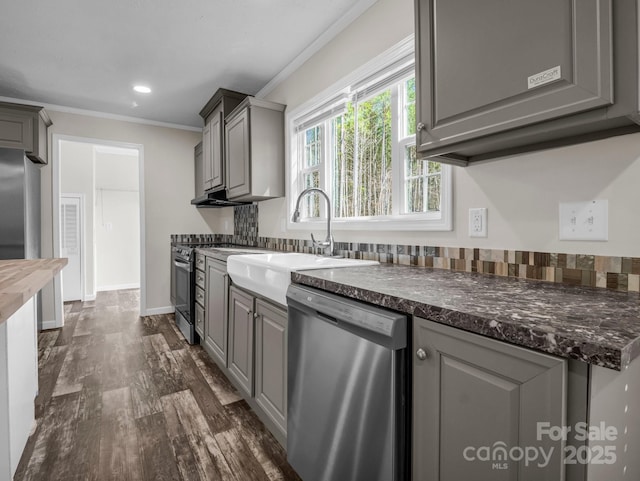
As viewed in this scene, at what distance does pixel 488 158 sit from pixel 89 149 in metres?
5.84

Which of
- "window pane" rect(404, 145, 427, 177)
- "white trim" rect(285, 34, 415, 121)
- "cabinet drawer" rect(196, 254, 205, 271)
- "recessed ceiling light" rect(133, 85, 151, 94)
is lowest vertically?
"cabinet drawer" rect(196, 254, 205, 271)

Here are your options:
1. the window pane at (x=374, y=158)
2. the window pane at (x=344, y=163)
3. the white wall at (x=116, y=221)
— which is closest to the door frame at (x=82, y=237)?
the white wall at (x=116, y=221)

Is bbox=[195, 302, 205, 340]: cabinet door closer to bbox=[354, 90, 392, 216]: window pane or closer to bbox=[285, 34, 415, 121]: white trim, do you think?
bbox=[354, 90, 392, 216]: window pane

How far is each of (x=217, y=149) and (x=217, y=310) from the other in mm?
1701

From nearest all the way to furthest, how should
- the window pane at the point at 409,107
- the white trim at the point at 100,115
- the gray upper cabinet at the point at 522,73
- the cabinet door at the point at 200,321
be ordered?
the gray upper cabinet at the point at 522,73 < the window pane at the point at 409,107 < the cabinet door at the point at 200,321 < the white trim at the point at 100,115

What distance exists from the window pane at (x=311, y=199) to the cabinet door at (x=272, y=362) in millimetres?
1133

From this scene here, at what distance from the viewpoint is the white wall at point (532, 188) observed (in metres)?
1.03

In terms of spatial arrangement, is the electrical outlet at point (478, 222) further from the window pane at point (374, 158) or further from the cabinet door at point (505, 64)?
the window pane at point (374, 158)

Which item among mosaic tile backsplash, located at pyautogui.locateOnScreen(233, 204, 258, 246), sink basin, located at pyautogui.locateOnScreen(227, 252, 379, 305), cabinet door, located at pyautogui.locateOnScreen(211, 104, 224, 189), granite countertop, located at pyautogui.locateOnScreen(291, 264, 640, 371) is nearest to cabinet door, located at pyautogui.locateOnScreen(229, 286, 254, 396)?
sink basin, located at pyautogui.locateOnScreen(227, 252, 379, 305)

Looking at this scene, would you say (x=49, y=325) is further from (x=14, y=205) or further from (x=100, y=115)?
(x=100, y=115)

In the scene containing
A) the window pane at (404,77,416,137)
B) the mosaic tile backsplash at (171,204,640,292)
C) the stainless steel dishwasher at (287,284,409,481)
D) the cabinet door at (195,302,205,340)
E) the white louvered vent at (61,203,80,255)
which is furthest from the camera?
the white louvered vent at (61,203,80,255)

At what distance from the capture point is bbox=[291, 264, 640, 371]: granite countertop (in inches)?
22.9

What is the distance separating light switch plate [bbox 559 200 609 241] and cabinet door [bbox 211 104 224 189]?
2.88 m

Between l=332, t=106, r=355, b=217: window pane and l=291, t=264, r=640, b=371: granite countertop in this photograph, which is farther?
l=332, t=106, r=355, b=217: window pane
